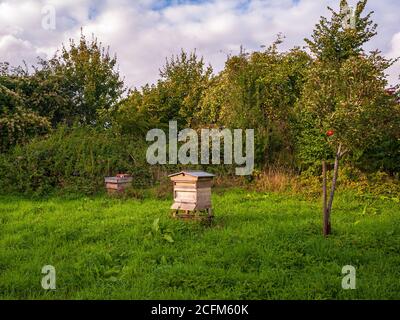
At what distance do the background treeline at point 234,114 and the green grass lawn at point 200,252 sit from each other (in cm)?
194

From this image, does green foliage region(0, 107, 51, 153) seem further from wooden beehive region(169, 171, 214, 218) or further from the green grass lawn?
wooden beehive region(169, 171, 214, 218)

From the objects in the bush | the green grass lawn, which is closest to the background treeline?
the bush

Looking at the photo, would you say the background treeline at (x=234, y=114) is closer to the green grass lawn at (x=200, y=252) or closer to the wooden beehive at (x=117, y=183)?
the wooden beehive at (x=117, y=183)

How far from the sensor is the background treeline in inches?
327

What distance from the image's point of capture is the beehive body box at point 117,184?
12.9 meters

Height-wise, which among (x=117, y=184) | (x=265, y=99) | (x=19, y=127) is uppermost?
(x=265, y=99)

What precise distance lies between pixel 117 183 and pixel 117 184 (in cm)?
3

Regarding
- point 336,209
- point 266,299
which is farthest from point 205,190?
point 266,299

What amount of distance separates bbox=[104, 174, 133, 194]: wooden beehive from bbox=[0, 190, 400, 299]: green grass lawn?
1828 mm

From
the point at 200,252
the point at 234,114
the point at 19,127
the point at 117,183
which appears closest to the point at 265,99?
the point at 234,114

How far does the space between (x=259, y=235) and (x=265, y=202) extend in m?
3.51

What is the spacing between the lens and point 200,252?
7.23 m

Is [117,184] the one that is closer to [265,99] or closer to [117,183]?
[117,183]
